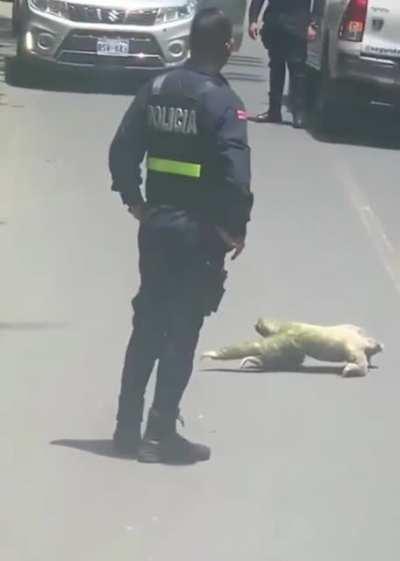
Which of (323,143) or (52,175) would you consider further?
(323,143)

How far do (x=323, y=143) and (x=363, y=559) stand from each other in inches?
412

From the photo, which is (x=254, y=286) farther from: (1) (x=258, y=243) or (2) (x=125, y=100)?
(2) (x=125, y=100)

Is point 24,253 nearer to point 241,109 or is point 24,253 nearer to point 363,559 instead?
point 241,109

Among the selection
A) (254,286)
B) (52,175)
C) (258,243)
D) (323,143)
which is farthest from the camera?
(323,143)

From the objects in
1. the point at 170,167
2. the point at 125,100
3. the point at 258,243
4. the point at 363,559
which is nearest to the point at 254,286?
the point at 258,243

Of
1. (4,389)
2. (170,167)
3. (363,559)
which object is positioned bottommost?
(4,389)

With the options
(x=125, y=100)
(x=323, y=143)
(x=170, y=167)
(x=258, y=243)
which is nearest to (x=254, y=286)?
(x=258, y=243)

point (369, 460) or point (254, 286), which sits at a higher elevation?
point (369, 460)

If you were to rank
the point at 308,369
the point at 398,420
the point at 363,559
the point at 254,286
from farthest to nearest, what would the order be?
the point at 254,286 → the point at 308,369 → the point at 398,420 → the point at 363,559

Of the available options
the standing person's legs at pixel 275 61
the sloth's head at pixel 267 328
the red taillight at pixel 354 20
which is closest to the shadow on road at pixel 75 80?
the standing person's legs at pixel 275 61

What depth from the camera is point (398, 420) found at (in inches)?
304

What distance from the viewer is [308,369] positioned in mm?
8570

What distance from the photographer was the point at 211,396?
795cm

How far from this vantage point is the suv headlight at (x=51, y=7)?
17.9 meters
